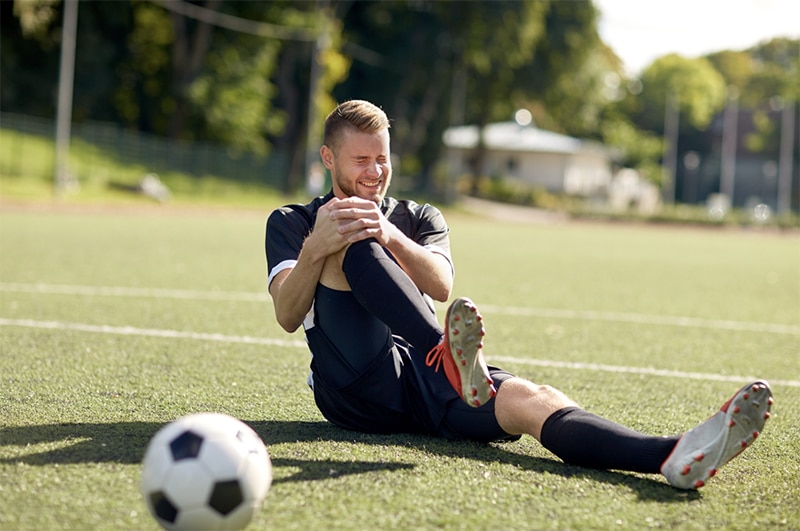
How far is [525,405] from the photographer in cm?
379

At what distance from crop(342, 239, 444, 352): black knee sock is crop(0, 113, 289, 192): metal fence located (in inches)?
1189

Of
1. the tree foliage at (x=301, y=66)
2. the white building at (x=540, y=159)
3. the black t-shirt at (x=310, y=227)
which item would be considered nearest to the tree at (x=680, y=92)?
the white building at (x=540, y=159)

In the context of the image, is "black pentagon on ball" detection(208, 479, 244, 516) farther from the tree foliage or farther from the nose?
the tree foliage

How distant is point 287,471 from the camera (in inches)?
139

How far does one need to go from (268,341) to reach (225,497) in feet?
13.9

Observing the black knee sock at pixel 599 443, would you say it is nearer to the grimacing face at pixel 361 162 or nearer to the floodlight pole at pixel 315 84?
the grimacing face at pixel 361 162

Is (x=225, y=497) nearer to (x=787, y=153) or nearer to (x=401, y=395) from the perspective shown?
(x=401, y=395)

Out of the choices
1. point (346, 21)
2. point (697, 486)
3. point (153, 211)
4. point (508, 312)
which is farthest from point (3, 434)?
point (346, 21)

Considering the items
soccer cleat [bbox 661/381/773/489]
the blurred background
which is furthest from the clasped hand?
the blurred background

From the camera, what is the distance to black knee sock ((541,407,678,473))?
356 cm

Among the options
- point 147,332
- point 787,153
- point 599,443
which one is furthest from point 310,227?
point 787,153

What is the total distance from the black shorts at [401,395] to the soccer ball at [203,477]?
0.99 meters

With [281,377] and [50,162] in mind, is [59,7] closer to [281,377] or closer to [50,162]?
[50,162]

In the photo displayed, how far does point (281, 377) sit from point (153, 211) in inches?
994
